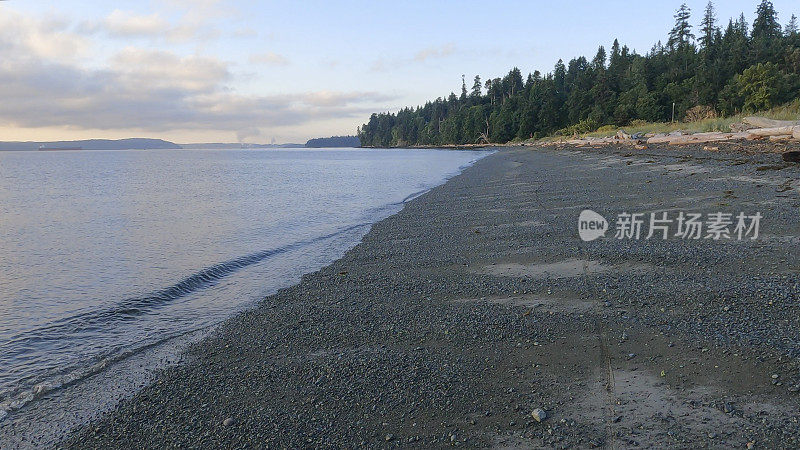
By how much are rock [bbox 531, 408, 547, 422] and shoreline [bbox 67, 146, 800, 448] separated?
0.13ft

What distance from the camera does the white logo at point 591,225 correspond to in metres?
10.5

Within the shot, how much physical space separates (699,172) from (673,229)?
10.1m

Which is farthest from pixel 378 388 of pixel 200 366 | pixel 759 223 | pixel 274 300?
pixel 759 223

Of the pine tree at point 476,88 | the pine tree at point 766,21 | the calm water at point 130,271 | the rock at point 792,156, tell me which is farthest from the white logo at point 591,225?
the pine tree at point 476,88

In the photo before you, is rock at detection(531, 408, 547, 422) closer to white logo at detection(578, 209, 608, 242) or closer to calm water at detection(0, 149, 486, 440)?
Result: calm water at detection(0, 149, 486, 440)

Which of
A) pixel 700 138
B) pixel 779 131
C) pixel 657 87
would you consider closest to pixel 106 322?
pixel 779 131

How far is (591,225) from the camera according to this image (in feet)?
38.1

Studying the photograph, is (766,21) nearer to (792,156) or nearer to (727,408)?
(792,156)

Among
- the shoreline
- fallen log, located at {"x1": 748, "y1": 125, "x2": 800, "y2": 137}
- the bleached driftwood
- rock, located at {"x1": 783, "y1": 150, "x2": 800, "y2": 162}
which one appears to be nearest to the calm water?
the shoreline

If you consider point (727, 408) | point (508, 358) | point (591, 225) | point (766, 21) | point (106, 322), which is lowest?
point (106, 322)

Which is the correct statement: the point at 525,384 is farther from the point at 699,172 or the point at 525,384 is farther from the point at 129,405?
the point at 699,172

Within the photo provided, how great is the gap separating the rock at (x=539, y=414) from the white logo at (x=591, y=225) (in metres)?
6.90

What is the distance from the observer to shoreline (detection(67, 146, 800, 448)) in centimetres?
379

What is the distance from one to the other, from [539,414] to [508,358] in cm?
115
